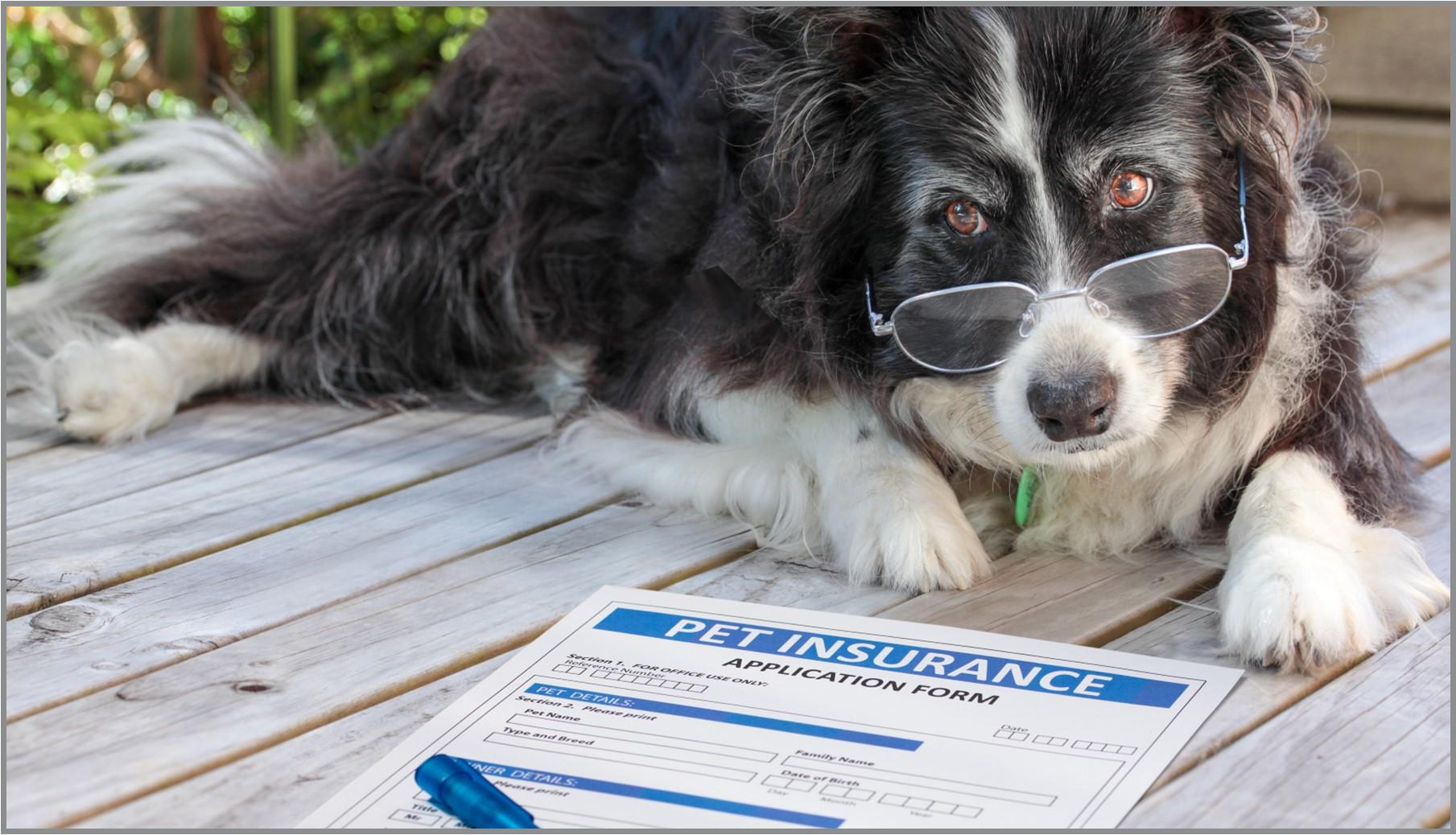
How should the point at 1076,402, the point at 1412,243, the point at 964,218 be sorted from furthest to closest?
1. the point at 1412,243
2. the point at 964,218
3. the point at 1076,402

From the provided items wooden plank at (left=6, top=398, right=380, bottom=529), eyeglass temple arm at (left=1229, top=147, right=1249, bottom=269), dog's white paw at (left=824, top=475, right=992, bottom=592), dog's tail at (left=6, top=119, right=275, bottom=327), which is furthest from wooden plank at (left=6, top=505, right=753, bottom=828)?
dog's tail at (left=6, top=119, right=275, bottom=327)

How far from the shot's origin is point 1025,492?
8.12ft

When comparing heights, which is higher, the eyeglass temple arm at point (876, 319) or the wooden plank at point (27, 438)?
the eyeglass temple arm at point (876, 319)

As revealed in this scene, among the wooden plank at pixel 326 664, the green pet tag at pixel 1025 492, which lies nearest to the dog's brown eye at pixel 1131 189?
the green pet tag at pixel 1025 492

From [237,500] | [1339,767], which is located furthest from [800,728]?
[237,500]

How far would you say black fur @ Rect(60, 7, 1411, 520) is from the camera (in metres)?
2.20

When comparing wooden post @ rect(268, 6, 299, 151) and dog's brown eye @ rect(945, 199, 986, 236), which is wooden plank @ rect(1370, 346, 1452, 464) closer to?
dog's brown eye @ rect(945, 199, 986, 236)

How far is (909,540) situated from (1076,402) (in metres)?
0.35

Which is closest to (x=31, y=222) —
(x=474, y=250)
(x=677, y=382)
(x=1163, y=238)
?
(x=474, y=250)

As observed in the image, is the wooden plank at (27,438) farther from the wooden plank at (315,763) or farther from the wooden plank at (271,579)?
the wooden plank at (315,763)

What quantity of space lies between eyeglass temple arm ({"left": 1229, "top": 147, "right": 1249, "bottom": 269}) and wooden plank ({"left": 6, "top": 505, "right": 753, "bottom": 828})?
0.93 meters

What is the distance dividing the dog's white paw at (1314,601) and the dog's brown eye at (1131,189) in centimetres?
54

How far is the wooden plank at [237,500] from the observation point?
2.41 m

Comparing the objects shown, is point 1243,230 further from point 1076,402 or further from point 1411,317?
point 1411,317
